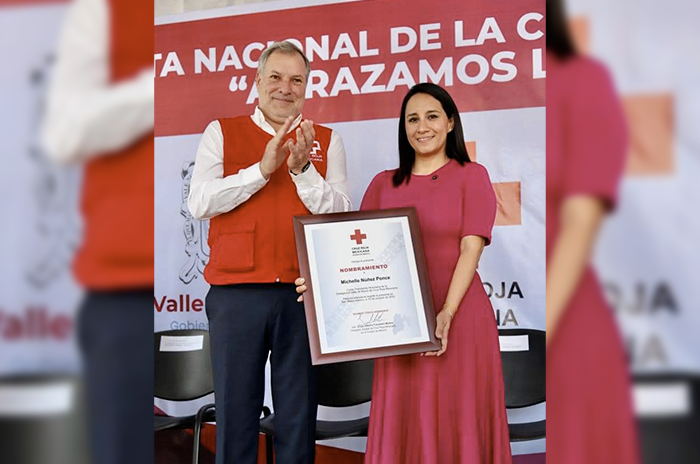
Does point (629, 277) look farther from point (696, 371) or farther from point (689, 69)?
point (689, 69)

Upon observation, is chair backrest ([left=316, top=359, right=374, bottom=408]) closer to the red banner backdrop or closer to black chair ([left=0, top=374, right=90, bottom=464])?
the red banner backdrop

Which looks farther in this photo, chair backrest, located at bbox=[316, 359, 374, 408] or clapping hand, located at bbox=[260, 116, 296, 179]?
chair backrest, located at bbox=[316, 359, 374, 408]

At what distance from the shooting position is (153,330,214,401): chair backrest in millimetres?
2902

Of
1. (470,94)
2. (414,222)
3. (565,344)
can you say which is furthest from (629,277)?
(470,94)

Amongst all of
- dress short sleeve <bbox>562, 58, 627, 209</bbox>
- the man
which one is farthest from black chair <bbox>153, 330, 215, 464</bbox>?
dress short sleeve <bbox>562, 58, 627, 209</bbox>

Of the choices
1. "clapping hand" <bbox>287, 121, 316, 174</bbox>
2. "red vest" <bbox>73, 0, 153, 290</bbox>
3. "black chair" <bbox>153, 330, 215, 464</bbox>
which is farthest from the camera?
"black chair" <bbox>153, 330, 215, 464</bbox>

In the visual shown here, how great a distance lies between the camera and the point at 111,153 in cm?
53

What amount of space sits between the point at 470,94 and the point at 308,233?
102 cm

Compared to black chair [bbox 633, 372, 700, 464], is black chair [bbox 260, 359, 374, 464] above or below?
below

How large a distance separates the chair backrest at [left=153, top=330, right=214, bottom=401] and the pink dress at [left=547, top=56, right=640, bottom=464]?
2.25 metres

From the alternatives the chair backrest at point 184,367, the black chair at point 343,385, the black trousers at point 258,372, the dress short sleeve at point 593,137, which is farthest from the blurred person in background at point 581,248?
the chair backrest at point 184,367

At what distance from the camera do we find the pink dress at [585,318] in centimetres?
78

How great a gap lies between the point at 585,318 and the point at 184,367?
239 cm

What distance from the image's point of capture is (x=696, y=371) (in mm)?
854
